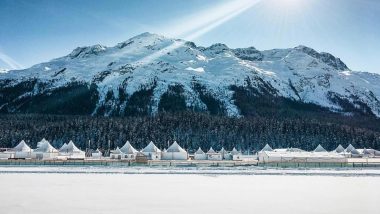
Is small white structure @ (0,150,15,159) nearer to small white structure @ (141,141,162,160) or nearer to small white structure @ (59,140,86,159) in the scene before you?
small white structure @ (59,140,86,159)

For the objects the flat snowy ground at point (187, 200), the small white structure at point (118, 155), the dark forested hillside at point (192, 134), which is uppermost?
the dark forested hillside at point (192, 134)

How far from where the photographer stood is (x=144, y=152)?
4707 inches

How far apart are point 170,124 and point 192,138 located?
550 inches

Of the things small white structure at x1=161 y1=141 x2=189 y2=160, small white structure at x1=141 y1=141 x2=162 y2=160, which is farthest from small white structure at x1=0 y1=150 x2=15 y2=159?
small white structure at x1=161 y1=141 x2=189 y2=160

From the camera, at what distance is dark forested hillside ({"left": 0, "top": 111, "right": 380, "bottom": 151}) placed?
164000mm

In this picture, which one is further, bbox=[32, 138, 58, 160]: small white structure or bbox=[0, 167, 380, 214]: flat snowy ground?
bbox=[32, 138, 58, 160]: small white structure

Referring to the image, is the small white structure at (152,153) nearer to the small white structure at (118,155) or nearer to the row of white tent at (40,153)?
the small white structure at (118,155)

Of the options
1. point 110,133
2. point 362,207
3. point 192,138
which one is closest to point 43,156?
point 110,133

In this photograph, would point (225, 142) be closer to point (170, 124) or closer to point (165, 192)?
point (170, 124)

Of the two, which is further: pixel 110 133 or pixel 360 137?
pixel 360 137

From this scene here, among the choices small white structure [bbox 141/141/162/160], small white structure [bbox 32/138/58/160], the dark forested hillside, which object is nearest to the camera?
small white structure [bbox 32/138/58/160]

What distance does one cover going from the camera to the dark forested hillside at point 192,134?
164 meters

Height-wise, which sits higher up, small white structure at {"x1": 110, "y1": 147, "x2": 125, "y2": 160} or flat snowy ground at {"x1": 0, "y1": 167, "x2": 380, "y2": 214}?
small white structure at {"x1": 110, "y1": 147, "x2": 125, "y2": 160}

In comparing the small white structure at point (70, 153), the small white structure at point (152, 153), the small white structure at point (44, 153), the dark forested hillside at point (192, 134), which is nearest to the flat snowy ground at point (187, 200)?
the small white structure at point (152, 153)
